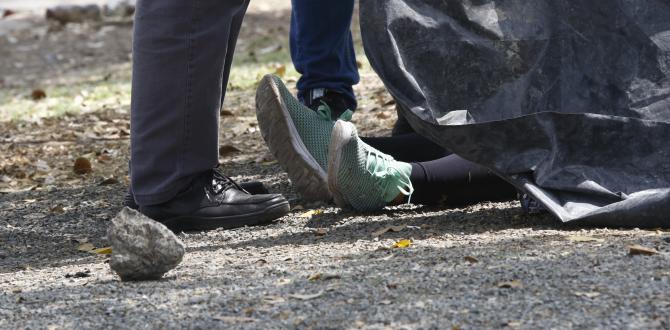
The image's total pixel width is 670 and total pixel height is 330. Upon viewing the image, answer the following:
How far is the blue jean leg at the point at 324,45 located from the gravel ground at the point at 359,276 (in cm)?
63

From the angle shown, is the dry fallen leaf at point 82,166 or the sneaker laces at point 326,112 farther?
the dry fallen leaf at point 82,166

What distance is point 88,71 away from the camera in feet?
28.8

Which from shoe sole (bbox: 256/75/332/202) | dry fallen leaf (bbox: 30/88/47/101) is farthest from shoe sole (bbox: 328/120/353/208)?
dry fallen leaf (bbox: 30/88/47/101)

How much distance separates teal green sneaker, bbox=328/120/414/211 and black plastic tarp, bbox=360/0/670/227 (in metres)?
0.18

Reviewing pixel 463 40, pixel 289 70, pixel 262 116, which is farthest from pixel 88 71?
pixel 463 40

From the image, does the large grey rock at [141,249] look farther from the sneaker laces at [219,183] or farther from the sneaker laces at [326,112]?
the sneaker laces at [326,112]

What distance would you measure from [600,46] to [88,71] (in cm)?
621

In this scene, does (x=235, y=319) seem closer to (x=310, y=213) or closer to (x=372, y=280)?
(x=372, y=280)

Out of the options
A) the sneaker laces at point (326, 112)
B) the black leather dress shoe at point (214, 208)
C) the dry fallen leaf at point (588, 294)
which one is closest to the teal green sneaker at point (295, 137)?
the sneaker laces at point (326, 112)

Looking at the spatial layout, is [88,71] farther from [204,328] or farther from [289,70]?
[204,328]

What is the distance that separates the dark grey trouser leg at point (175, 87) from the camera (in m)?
3.03

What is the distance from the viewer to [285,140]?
3553 millimetres

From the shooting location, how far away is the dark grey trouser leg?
119 inches

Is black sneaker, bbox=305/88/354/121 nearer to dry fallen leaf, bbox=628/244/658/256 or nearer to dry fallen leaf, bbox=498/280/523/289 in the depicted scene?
dry fallen leaf, bbox=628/244/658/256
